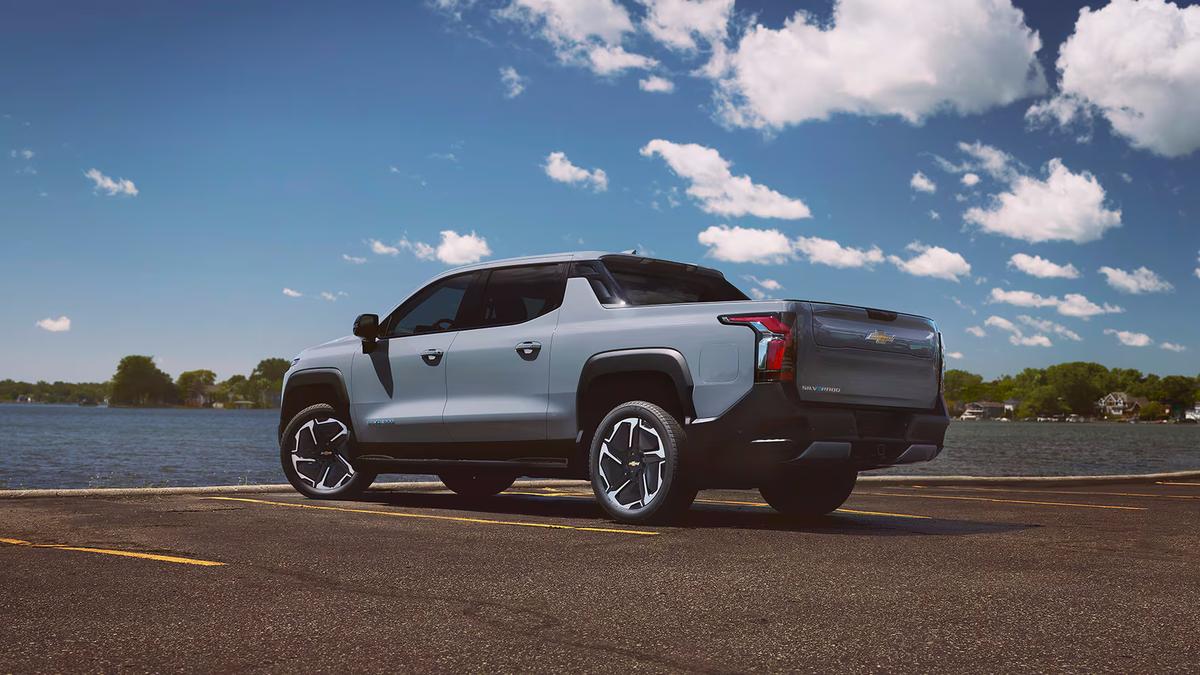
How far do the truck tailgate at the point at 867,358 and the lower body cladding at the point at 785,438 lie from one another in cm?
11

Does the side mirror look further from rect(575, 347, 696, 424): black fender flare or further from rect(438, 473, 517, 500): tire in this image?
rect(575, 347, 696, 424): black fender flare

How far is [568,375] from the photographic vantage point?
7672 millimetres

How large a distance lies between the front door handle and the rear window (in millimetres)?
760

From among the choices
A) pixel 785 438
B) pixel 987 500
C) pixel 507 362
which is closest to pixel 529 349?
pixel 507 362

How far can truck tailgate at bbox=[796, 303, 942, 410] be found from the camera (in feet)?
22.1

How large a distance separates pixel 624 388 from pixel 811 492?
1.94 m

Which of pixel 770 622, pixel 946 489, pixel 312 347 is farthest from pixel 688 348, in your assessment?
pixel 946 489

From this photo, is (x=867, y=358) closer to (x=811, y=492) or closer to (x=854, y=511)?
(x=811, y=492)

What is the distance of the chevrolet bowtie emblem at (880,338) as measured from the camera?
7.11 metres

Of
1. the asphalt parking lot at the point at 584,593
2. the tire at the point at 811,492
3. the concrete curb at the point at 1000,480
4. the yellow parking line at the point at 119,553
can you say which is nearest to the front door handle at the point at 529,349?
the asphalt parking lot at the point at 584,593

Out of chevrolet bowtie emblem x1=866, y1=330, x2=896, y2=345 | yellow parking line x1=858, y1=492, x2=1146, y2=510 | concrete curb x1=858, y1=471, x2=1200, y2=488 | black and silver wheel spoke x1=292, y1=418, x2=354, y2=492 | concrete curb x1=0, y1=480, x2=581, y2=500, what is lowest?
concrete curb x1=0, y1=480, x2=581, y2=500

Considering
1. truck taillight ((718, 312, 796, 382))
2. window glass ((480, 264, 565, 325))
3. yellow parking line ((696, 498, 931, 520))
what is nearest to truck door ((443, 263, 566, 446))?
window glass ((480, 264, 565, 325))

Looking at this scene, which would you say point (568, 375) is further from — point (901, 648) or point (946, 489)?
point (946, 489)

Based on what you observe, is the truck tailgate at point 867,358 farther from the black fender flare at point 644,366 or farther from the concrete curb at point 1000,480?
the concrete curb at point 1000,480
